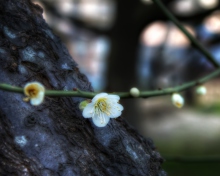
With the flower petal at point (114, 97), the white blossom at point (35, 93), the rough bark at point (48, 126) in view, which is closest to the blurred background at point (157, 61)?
the rough bark at point (48, 126)

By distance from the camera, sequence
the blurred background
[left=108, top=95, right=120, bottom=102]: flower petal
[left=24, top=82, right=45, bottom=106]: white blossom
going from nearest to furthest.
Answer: [left=24, top=82, right=45, bottom=106]: white blossom → [left=108, top=95, right=120, bottom=102]: flower petal → the blurred background

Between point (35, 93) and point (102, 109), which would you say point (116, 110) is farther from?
point (35, 93)

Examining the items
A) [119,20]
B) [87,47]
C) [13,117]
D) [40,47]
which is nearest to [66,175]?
[13,117]

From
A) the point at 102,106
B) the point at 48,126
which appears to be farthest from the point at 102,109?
the point at 48,126

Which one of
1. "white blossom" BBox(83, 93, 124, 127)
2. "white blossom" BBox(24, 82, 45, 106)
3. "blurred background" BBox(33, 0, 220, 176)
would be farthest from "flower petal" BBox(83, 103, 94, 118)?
"blurred background" BBox(33, 0, 220, 176)

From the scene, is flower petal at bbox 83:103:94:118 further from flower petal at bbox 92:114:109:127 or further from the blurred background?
the blurred background

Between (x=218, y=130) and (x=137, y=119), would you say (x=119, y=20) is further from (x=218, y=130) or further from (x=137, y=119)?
(x=218, y=130)
